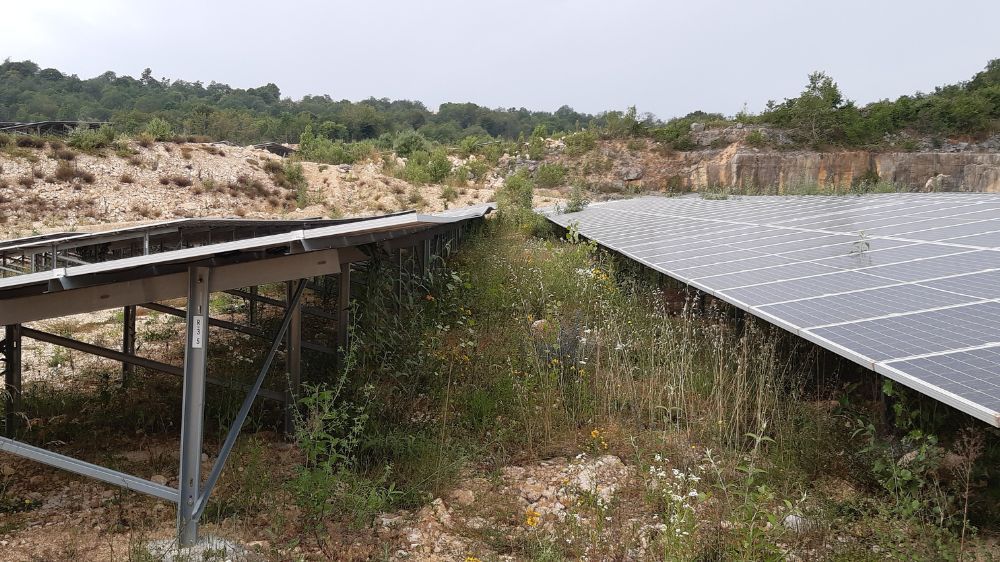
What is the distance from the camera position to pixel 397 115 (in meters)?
82.8

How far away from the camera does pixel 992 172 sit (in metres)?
30.7

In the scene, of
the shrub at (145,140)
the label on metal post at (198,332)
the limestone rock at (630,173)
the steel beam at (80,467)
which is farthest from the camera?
the limestone rock at (630,173)

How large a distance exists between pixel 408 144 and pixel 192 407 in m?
40.8

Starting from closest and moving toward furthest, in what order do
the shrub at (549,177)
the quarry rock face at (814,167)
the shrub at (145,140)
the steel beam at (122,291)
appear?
the steel beam at (122,291) < the shrub at (145,140) < the quarry rock face at (814,167) < the shrub at (549,177)

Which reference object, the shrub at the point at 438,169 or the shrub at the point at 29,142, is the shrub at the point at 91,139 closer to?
the shrub at the point at 29,142

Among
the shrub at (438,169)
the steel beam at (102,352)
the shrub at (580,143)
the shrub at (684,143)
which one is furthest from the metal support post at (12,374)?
the shrub at (684,143)

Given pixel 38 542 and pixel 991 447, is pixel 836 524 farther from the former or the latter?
pixel 38 542

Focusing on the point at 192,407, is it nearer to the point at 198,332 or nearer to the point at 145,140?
the point at 198,332

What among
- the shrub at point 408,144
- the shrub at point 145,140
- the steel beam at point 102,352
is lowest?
the steel beam at point 102,352

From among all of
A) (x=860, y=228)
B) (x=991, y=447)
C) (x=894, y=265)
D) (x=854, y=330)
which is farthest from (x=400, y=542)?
(x=860, y=228)

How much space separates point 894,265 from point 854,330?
2444 millimetres

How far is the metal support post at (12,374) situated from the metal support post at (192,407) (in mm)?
2693

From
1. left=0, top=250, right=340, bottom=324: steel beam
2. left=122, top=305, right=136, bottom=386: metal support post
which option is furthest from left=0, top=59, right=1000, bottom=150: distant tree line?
left=0, top=250, right=340, bottom=324: steel beam

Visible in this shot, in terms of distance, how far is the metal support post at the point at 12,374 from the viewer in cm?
555
